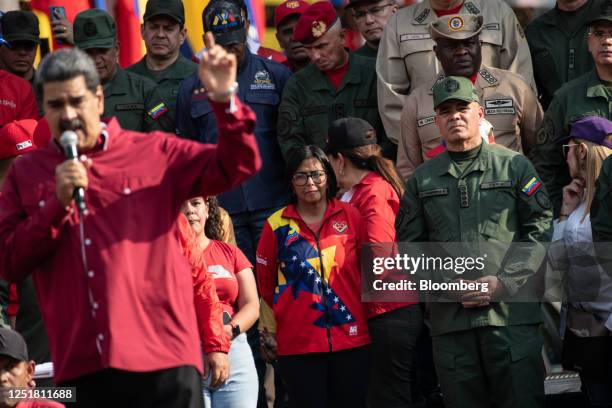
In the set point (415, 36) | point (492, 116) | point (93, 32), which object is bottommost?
point (492, 116)

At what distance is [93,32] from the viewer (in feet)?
31.8

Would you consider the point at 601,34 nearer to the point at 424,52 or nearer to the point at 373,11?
the point at 424,52

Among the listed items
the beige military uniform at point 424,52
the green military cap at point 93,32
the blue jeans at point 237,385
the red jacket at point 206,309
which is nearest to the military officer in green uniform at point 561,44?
the beige military uniform at point 424,52

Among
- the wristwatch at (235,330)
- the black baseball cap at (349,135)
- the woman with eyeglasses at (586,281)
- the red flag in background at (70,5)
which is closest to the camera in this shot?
the wristwatch at (235,330)

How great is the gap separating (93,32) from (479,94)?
3.00m

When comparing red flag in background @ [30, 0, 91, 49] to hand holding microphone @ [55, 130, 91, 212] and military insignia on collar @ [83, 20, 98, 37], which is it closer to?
military insignia on collar @ [83, 20, 98, 37]

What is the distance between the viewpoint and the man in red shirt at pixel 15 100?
31.7 feet

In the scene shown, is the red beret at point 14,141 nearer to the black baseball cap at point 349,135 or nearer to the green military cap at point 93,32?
the green military cap at point 93,32

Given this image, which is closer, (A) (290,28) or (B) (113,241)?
(B) (113,241)

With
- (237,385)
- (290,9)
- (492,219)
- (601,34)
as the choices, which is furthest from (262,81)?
(237,385)

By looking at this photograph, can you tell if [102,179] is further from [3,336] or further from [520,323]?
[520,323]

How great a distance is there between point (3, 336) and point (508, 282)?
2.81m

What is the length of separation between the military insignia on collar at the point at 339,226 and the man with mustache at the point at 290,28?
8.05 ft

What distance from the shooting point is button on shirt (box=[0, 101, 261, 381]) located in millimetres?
4910
